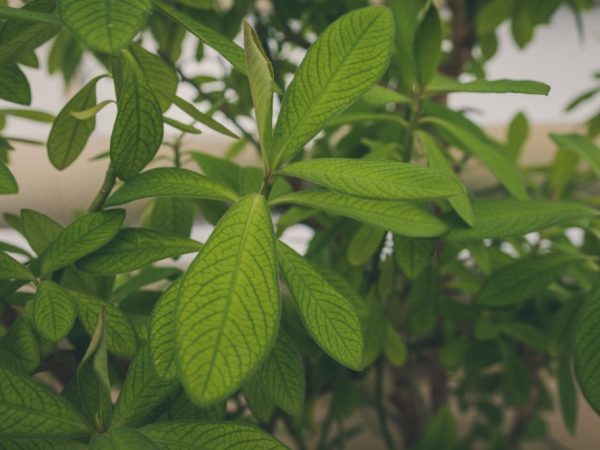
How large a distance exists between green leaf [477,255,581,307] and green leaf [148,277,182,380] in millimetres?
238

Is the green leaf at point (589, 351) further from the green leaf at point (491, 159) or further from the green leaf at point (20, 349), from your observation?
the green leaf at point (20, 349)

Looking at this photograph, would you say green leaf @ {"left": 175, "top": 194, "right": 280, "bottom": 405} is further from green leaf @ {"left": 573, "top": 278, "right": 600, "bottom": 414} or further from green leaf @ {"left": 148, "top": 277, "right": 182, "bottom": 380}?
green leaf @ {"left": 573, "top": 278, "right": 600, "bottom": 414}

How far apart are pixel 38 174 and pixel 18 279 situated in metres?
0.49

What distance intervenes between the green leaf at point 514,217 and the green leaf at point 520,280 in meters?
0.04

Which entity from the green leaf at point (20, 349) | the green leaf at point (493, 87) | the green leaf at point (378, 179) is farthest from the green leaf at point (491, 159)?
the green leaf at point (20, 349)

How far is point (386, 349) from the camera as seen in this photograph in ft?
1.76

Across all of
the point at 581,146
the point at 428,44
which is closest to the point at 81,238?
the point at 428,44

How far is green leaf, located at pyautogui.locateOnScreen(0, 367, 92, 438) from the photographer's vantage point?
25 cm

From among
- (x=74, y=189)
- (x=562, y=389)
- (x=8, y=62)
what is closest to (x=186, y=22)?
(x=8, y=62)

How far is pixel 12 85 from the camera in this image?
0.33 meters

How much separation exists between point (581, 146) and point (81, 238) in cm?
36

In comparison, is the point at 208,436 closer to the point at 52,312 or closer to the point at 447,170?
the point at 52,312

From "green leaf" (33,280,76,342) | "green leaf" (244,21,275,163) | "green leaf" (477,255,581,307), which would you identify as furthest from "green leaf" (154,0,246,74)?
"green leaf" (477,255,581,307)

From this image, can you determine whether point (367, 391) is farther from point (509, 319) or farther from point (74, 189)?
point (74, 189)
